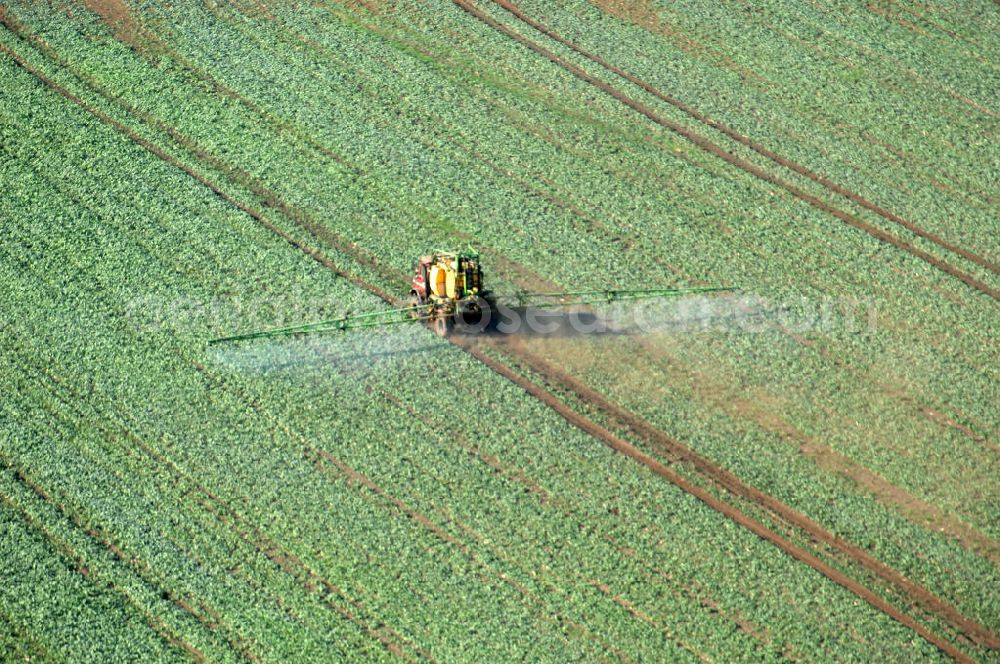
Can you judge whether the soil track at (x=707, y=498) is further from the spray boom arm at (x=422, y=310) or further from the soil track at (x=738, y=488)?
the spray boom arm at (x=422, y=310)

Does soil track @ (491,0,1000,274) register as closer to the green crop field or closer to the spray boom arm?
the green crop field

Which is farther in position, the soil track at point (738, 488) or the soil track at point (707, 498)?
the soil track at point (738, 488)

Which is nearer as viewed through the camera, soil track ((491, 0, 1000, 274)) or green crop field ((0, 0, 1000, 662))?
green crop field ((0, 0, 1000, 662))

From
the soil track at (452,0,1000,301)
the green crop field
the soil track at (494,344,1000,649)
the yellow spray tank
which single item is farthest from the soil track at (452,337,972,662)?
the soil track at (452,0,1000,301)

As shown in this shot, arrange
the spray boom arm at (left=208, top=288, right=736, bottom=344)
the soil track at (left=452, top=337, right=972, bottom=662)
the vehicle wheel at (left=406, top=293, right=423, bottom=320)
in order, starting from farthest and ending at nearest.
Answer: the vehicle wheel at (left=406, top=293, right=423, bottom=320) → the spray boom arm at (left=208, top=288, right=736, bottom=344) → the soil track at (left=452, top=337, right=972, bottom=662)

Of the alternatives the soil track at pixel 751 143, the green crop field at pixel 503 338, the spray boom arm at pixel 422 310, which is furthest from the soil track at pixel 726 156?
the spray boom arm at pixel 422 310

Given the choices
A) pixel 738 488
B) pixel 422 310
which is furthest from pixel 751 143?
pixel 738 488

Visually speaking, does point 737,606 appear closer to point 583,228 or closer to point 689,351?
point 689,351
